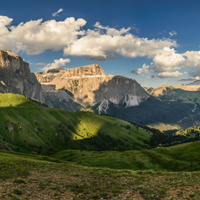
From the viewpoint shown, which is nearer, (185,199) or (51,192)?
(185,199)

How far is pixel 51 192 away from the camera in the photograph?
26.2 metres

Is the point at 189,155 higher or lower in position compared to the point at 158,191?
lower

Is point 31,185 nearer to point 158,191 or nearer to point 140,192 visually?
point 140,192

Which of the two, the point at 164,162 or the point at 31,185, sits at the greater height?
the point at 31,185

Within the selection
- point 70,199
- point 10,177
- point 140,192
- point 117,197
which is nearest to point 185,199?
point 140,192

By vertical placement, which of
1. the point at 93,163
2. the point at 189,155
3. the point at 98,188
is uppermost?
the point at 98,188

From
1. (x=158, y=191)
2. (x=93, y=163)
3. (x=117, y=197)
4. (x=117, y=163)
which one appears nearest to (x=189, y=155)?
(x=117, y=163)

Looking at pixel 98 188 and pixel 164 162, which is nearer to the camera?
pixel 98 188

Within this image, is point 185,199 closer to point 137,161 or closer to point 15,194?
point 15,194

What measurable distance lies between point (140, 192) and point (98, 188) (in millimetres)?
7106

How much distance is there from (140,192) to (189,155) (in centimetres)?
6433

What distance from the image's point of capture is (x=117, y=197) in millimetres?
25094

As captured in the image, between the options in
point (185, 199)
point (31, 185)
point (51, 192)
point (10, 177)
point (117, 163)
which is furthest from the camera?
point (117, 163)

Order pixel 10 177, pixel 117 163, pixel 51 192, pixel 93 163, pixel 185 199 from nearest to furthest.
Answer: pixel 185 199 < pixel 51 192 < pixel 10 177 < pixel 117 163 < pixel 93 163
